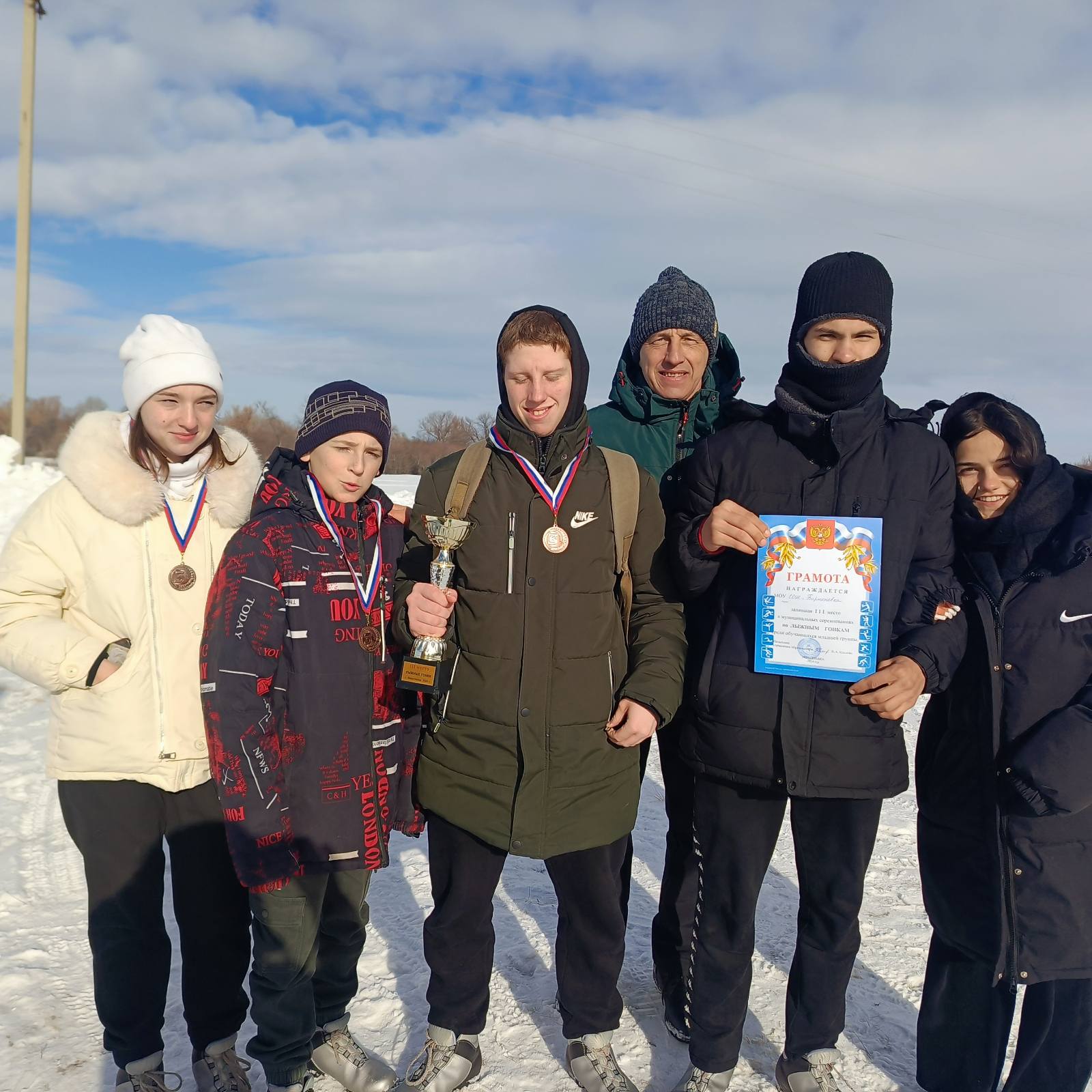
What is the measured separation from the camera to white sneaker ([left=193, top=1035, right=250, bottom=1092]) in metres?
2.70

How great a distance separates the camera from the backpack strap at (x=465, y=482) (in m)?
2.74

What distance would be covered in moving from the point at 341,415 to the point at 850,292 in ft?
5.25

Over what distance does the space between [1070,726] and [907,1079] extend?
1398 millimetres

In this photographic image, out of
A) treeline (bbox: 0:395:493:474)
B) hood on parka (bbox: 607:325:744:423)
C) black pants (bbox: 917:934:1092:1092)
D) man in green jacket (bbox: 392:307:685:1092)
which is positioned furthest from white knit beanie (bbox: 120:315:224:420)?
treeline (bbox: 0:395:493:474)

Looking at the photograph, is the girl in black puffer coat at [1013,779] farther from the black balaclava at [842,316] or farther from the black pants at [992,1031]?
the black balaclava at [842,316]

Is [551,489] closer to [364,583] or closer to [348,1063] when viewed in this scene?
[364,583]

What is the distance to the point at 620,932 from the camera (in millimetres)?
2826

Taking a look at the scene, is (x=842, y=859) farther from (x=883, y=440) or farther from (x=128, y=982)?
(x=128, y=982)

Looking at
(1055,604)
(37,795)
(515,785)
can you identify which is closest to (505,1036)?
(515,785)

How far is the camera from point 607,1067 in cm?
281

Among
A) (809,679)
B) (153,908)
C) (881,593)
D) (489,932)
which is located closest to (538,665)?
(809,679)

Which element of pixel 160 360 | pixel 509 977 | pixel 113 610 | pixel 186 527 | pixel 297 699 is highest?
pixel 160 360

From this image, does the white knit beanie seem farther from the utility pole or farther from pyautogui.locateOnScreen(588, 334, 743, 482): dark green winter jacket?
the utility pole

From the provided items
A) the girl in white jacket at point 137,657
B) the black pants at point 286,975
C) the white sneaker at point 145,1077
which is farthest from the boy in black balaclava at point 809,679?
the white sneaker at point 145,1077
